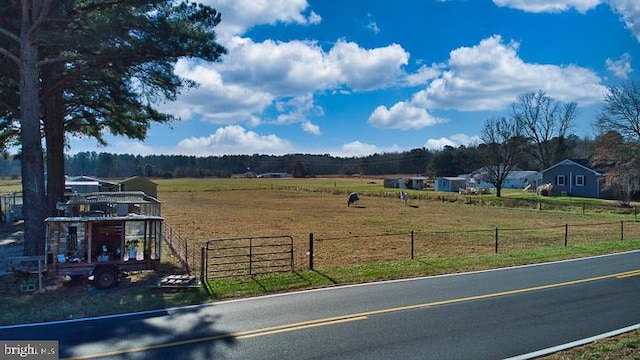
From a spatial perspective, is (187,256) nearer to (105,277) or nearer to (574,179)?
(105,277)

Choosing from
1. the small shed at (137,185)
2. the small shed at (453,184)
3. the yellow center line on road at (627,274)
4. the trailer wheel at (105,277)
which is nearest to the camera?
the trailer wheel at (105,277)

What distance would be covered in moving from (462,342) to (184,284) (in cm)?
704

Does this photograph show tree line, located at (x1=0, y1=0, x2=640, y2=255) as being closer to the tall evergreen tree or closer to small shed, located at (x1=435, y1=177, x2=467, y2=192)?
the tall evergreen tree

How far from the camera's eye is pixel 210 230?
1104 inches

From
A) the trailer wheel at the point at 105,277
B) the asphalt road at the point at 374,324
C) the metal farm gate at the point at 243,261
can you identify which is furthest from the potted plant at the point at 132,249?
the asphalt road at the point at 374,324

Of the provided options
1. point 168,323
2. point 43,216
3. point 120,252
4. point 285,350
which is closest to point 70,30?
point 43,216

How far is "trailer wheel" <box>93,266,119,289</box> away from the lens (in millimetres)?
11836

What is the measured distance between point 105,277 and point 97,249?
1099mm

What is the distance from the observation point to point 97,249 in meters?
12.6

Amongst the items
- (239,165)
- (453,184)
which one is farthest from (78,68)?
(239,165)

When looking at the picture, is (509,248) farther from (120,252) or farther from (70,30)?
(70,30)

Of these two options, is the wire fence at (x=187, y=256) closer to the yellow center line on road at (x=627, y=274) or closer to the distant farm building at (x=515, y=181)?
the yellow center line on road at (x=627, y=274)

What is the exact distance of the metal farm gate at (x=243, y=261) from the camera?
13.4 metres

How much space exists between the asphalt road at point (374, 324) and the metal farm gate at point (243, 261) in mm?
3059
